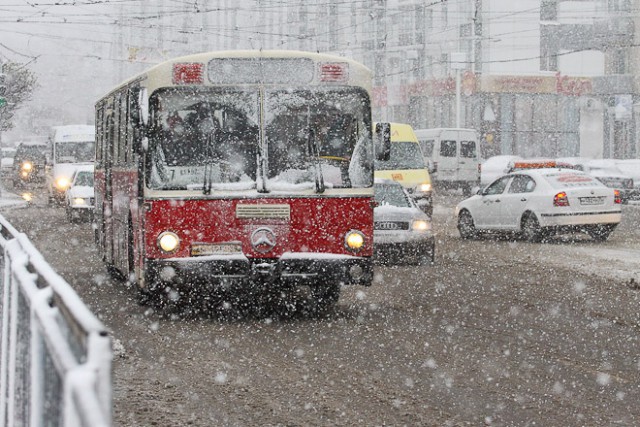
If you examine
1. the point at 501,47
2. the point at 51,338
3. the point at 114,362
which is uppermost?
the point at 501,47

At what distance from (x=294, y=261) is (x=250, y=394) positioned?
12.3 feet

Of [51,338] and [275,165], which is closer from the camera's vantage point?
[51,338]

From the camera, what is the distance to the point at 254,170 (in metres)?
11.0

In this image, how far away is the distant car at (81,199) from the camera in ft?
96.4

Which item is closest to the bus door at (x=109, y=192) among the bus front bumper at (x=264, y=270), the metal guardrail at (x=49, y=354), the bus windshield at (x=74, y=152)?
the bus front bumper at (x=264, y=270)

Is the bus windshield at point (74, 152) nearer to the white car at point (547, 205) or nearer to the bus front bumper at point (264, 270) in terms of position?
the white car at point (547, 205)

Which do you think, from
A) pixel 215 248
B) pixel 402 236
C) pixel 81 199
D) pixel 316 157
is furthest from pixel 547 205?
pixel 81 199

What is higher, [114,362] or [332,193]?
[332,193]

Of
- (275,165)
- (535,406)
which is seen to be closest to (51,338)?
(535,406)

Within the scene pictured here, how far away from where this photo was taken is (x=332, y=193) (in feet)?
36.7

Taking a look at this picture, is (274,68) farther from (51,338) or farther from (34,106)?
(34,106)

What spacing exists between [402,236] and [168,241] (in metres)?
6.89

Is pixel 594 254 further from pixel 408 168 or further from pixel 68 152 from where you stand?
pixel 68 152

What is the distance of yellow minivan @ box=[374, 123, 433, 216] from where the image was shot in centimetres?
2673
